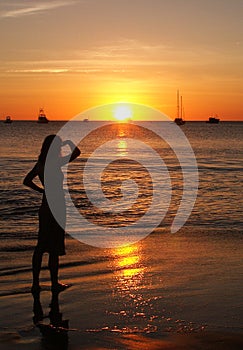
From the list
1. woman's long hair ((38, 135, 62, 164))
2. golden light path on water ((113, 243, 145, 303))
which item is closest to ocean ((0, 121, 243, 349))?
golden light path on water ((113, 243, 145, 303))

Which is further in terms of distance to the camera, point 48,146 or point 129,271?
point 129,271

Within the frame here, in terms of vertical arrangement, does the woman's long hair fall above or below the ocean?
above

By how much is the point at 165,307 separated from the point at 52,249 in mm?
1619

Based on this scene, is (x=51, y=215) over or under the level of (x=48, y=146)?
under

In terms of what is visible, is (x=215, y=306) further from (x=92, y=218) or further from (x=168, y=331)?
(x=92, y=218)

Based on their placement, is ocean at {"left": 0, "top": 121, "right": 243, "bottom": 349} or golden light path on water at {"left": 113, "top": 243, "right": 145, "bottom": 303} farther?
golden light path on water at {"left": 113, "top": 243, "right": 145, "bottom": 303}

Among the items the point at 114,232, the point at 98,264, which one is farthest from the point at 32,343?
the point at 114,232

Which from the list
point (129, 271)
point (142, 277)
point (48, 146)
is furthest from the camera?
point (129, 271)

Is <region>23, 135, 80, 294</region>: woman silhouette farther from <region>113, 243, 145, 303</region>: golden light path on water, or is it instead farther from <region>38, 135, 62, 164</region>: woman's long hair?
<region>113, 243, 145, 303</region>: golden light path on water

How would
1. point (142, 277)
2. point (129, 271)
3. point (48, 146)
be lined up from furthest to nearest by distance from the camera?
point (129, 271), point (142, 277), point (48, 146)

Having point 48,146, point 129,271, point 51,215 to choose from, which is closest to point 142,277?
point 129,271

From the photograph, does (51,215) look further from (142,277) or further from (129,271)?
(129,271)

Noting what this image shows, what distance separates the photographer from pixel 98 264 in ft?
31.1

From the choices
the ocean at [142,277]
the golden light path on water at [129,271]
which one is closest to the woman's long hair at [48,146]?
the ocean at [142,277]
